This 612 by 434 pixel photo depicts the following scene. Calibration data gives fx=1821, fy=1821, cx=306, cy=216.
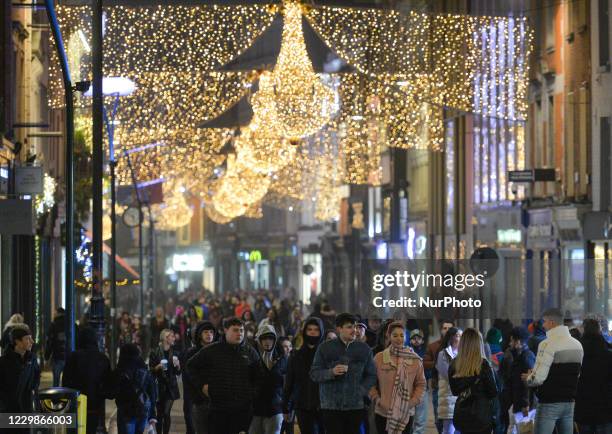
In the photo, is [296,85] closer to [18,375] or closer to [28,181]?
[28,181]

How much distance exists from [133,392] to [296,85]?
1377cm

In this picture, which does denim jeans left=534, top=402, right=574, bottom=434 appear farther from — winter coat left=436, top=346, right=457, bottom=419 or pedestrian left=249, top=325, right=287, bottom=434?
pedestrian left=249, top=325, right=287, bottom=434

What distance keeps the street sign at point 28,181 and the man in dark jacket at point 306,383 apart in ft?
40.3

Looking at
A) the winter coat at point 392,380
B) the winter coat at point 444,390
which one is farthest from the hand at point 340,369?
the winter coat at point 444,390

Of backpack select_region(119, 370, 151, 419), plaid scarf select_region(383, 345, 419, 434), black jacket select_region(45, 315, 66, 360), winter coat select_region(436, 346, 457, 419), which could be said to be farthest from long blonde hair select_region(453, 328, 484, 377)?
black jacket select_region(45, 315, 66, 360)

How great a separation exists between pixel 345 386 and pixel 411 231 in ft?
172

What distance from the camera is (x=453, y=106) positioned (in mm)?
35406

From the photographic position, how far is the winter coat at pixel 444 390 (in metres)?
19.8

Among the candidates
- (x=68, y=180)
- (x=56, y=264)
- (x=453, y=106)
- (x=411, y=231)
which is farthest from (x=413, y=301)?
(x=411, y=231)

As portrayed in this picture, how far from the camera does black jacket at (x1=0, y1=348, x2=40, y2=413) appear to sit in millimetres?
17406

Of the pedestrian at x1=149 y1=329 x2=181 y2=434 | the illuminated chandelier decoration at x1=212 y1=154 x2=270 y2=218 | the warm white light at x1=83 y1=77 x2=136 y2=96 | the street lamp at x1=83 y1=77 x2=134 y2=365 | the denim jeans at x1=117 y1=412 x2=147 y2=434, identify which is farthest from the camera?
the illuminated chandelier decoration at x1=212 y1=154 x2=270 y2=218

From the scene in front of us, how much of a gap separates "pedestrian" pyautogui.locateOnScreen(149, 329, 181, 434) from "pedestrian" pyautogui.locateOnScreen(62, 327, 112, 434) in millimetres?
3761

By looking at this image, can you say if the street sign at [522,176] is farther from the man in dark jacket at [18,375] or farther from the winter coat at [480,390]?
the winter coat at [480,390]

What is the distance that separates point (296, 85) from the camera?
32.5 metres
